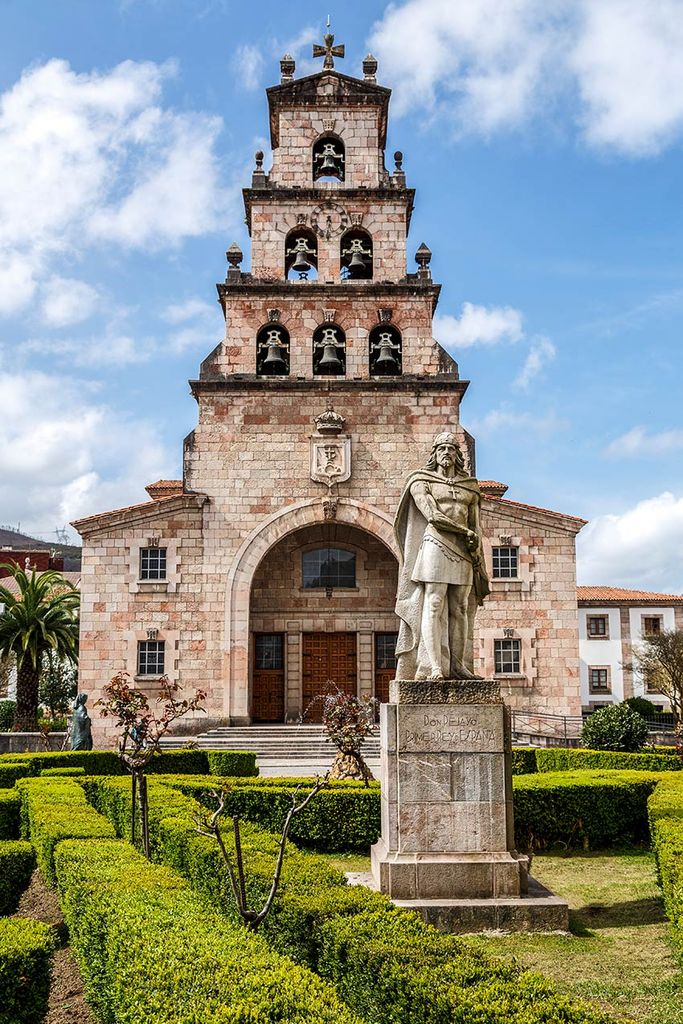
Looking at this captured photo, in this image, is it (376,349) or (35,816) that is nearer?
(35,816)

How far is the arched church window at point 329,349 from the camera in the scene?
1040 inches

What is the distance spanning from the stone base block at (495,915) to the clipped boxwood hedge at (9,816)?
731 centimetres

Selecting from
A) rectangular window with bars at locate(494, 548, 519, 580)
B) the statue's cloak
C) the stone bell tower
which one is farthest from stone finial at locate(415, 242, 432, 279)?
the statue's cloak

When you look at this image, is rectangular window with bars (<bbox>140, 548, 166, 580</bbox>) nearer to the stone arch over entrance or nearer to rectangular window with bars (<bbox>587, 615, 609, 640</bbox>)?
the stone arch over entrance

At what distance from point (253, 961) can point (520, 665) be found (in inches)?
843

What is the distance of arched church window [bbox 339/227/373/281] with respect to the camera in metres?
27.4

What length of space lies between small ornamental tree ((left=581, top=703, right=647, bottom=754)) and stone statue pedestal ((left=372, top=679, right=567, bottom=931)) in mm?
11093

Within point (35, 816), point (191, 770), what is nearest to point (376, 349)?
point (191, 770)

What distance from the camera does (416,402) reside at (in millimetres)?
26375

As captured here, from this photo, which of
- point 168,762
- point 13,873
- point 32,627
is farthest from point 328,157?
point 13,873

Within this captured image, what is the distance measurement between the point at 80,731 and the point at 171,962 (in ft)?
53.7

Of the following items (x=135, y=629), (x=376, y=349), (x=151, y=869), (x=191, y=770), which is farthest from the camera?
(x=376, y=349)

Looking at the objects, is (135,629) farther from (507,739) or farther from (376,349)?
(507,739)

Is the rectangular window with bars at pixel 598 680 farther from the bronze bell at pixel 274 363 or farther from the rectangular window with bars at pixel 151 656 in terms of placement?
the rectangular window with bars at pixel 151 656
